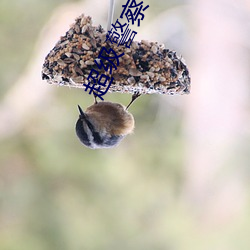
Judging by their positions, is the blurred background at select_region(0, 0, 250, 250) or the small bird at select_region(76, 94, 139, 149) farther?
the blurred background at select_region(0, 0, 250, 250)

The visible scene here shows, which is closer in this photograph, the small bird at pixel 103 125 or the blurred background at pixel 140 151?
the small bird at pixel 103 125

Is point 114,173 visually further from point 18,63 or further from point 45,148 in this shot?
point 18,63

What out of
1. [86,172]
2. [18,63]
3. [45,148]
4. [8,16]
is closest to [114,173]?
[86,172]

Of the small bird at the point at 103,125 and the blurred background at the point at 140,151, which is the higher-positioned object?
the blurred background at the point at 140,151

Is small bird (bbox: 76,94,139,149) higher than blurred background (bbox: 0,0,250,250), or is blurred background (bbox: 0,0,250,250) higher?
blurred background (bbox: 0,0,250,250)

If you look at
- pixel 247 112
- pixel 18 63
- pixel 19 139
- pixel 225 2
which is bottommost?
pixel 19 139
